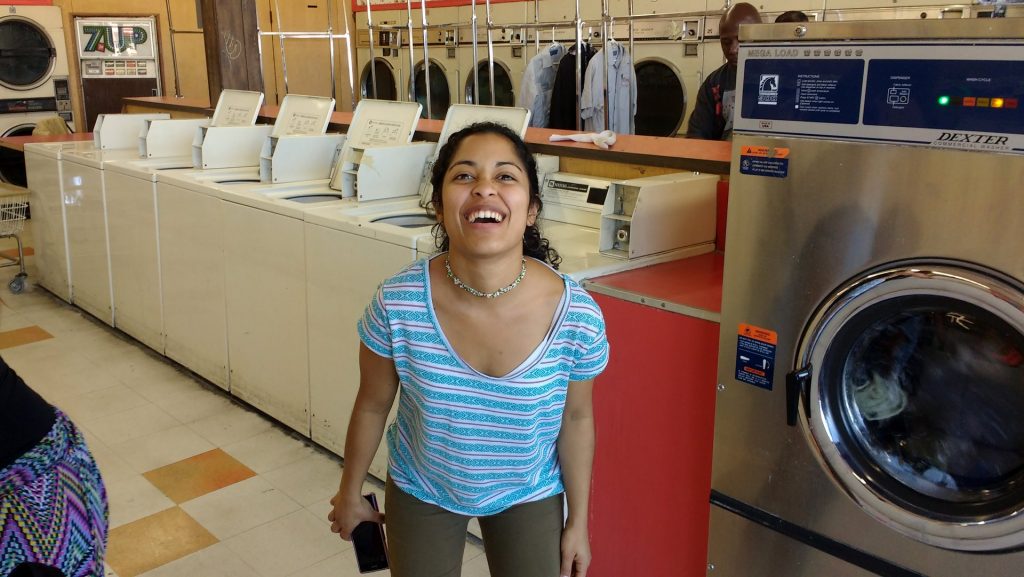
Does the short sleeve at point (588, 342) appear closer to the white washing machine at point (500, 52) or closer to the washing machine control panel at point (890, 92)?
the washing machine control panel at point (890, 92)

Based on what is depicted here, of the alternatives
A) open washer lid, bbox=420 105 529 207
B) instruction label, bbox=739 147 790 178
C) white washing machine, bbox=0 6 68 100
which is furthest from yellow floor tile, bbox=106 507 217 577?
white washing machine, bbox=0 6 68 100

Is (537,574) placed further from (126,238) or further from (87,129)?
(87,129)

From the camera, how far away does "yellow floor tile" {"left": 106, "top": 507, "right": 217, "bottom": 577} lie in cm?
258

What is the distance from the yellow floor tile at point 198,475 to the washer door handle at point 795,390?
208 cm

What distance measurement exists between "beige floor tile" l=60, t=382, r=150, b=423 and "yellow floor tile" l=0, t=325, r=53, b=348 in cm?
95

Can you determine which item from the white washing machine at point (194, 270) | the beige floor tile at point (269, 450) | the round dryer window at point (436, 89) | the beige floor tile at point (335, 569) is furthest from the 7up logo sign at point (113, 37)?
the beige floor tile at point (335, 569)

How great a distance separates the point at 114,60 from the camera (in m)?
7.72

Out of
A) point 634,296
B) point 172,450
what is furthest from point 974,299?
point 172,450

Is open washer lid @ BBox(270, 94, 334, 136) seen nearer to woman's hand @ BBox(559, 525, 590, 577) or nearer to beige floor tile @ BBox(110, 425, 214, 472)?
beige floor tile @ BBox(110, 425, 214, 472)

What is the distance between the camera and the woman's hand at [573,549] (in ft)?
5.03

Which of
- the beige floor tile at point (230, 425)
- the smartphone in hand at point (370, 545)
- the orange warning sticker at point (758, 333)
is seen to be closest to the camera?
the smartphone in hand at point (370, 545)

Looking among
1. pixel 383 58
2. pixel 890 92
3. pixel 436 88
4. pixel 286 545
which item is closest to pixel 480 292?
pixel 890 92

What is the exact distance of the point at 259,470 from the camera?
318 centimetres

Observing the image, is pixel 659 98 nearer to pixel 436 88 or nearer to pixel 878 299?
pixel 436 88
